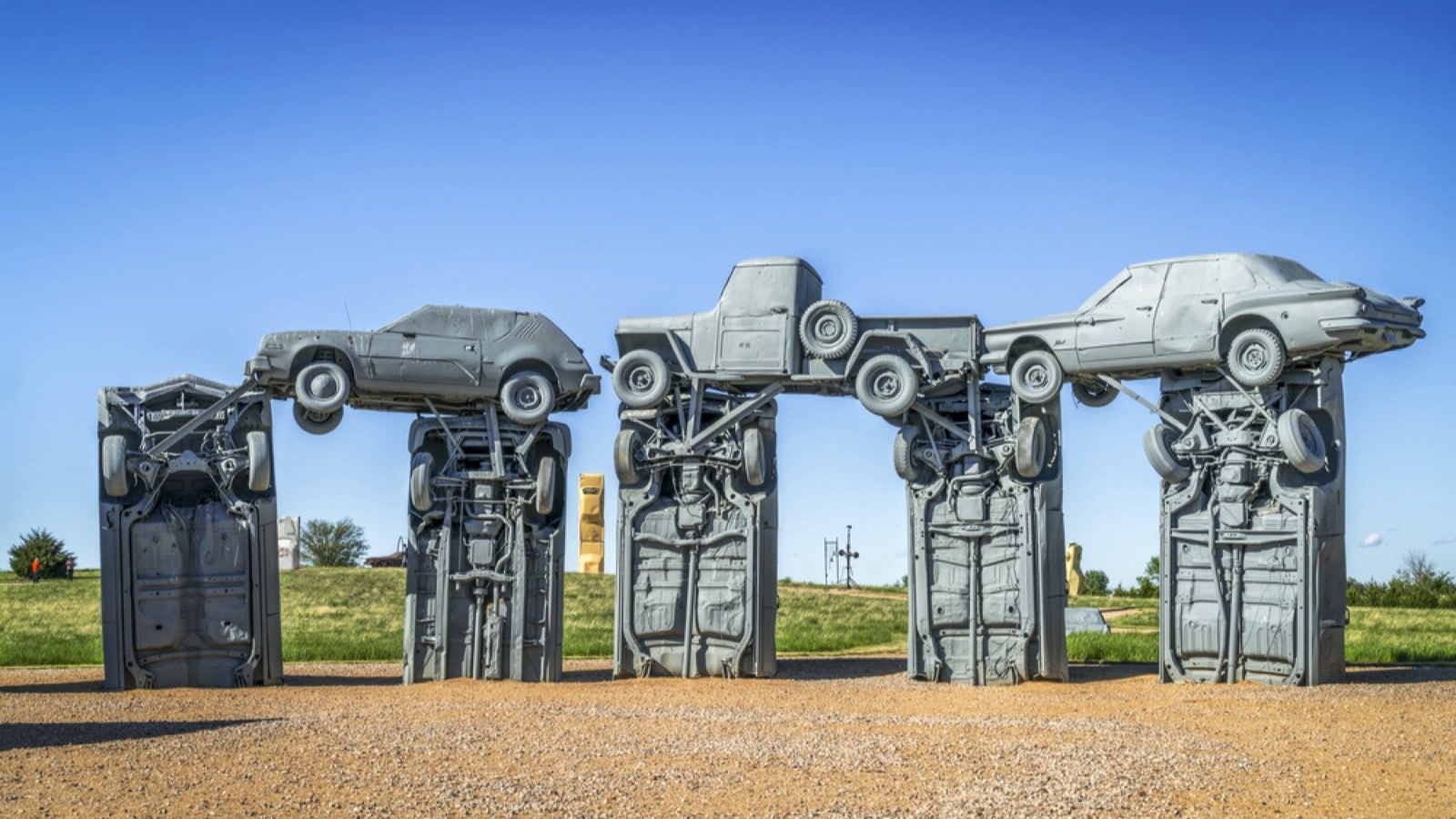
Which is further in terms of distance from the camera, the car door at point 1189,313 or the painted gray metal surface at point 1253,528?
the car door at point 1189,313

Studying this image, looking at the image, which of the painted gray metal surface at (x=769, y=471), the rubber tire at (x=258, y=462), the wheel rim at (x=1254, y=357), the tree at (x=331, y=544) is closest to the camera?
the wheel rim at (x=1254, y=357)

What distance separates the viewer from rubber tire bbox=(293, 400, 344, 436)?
23.0 metres

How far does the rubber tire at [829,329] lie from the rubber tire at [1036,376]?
2.52 metres

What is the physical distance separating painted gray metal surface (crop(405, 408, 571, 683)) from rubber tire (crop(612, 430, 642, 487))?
3.58 feet

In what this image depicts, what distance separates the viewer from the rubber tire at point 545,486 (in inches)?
906

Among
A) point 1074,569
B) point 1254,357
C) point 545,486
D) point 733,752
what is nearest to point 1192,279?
point 1254,357

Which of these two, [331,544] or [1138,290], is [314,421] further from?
[331,544]

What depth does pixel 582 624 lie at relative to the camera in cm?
3603

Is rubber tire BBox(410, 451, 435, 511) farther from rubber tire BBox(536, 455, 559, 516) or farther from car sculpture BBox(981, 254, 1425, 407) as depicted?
car sculpture BBox(981, 254, 1425, 407)

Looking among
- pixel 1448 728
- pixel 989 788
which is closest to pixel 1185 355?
pixel 1448 728

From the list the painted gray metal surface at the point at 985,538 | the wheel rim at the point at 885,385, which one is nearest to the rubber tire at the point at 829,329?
the wheel rim at the point at 885,385

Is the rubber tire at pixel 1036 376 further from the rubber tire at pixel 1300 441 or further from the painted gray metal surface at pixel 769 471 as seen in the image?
the rubber tire at pixel 1300 441

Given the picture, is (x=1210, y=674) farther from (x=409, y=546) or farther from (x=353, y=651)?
(x=353, y=651)

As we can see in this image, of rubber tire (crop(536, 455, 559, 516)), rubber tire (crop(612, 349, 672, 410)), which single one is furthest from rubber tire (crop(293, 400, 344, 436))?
rubber tire (crop(612, 349, 672, 410))
